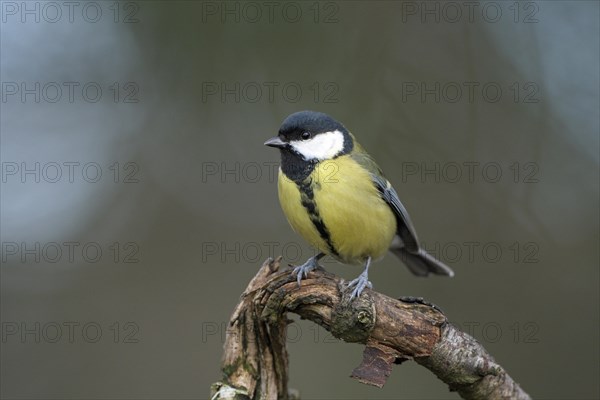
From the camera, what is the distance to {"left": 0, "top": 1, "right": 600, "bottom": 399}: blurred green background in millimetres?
4820

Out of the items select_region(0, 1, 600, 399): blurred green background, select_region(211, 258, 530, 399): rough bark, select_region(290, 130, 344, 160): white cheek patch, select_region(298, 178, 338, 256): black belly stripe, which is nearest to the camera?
select_region(211, 258, 530, 399): rough bark

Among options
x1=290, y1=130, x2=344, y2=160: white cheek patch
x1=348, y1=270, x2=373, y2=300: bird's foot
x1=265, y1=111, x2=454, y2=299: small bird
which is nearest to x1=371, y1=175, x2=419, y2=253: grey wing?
x1=265, y1=111, x2=454, y2=299: small bird

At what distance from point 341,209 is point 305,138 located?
401 millimetres

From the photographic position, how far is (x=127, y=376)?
4668 mm

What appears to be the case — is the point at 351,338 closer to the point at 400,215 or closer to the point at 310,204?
the point at 310,204

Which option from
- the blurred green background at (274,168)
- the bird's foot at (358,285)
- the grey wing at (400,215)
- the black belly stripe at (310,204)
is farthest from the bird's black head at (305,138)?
the blurred green background at (274,168)

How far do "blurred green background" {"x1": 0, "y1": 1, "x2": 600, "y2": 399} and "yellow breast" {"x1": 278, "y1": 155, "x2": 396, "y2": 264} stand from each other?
1.82 m

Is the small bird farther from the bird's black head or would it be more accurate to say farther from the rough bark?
the rough bark

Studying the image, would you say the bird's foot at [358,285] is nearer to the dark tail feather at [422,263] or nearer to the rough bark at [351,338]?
the rough bark at [351,338]

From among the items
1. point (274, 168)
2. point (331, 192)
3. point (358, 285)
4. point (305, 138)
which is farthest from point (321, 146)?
point (274, 168)

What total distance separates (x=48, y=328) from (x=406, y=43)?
3777 millimetres

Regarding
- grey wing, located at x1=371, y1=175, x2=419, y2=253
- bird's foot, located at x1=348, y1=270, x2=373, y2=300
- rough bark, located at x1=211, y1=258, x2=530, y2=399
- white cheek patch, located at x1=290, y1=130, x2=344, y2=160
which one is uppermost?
white cheek patch, located at x1=290, y1=130, x2=344, y2=160

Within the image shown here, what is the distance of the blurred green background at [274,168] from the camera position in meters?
4.82

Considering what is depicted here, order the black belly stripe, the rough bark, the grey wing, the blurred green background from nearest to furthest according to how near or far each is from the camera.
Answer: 1. the rough bark
2. the black belly stripe
3. the grey wing
4. the blurred green background
